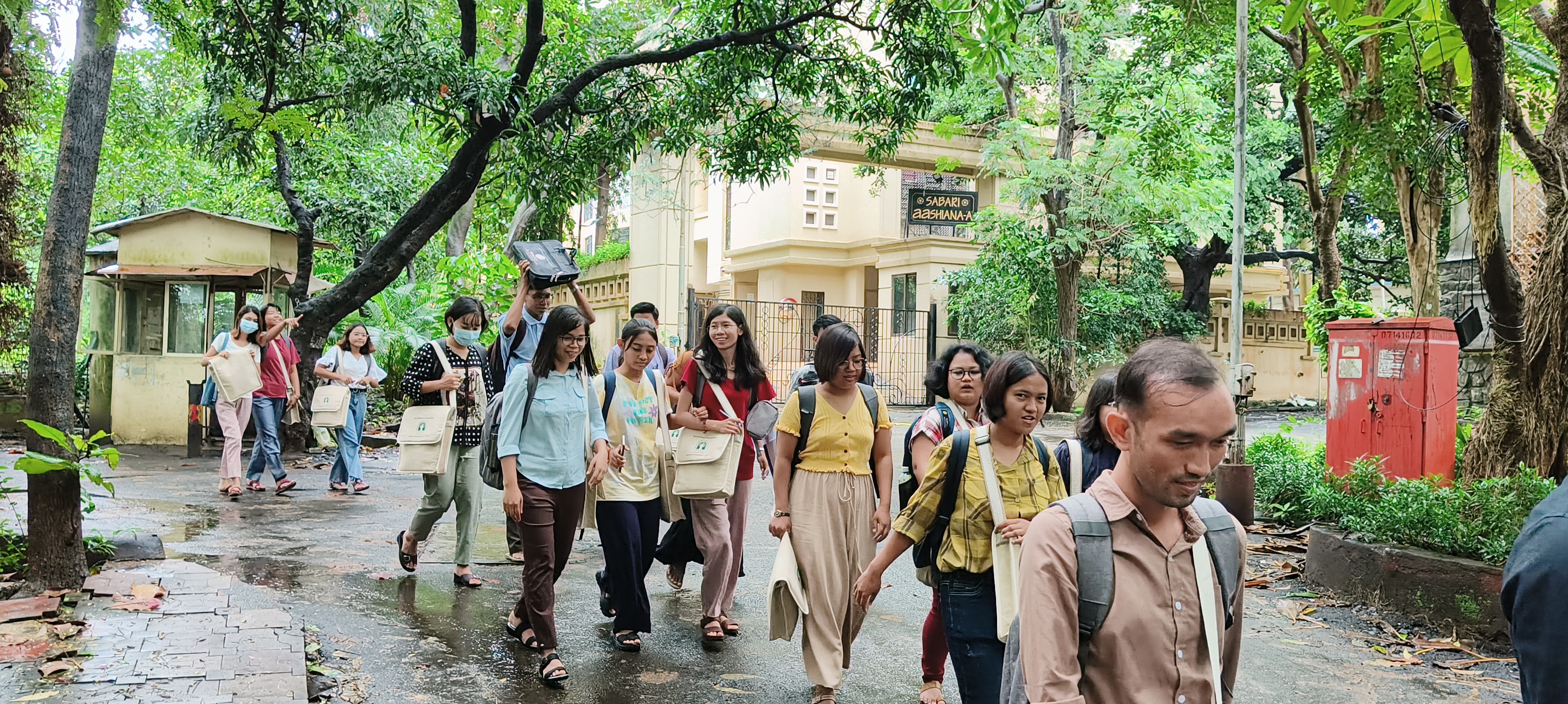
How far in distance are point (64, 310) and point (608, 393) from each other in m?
2.69

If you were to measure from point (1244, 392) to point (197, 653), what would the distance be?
8.74 meters

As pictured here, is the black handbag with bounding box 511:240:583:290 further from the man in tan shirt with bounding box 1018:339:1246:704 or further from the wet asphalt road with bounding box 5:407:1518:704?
the man in tan shirt with bounding box 1018:339:1246:704

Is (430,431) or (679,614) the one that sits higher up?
(430,431)

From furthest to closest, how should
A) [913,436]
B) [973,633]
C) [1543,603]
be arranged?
[913,436] → [973,633] → [1543,603]

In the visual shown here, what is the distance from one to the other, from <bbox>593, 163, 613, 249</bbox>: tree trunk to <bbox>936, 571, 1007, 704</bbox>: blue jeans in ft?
69.1

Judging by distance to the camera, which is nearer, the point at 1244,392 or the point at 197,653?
the point at 197,653

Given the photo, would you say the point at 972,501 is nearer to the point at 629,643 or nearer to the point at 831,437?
the point at 831,437

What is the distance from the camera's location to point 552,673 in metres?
5.23

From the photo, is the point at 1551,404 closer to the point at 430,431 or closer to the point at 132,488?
the point at 430,431

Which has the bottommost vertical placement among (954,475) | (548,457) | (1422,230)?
(548,457)

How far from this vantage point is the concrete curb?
21.5 ft

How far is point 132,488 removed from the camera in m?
11.1

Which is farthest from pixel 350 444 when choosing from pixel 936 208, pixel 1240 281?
pixel 936 208

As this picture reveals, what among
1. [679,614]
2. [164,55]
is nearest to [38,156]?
[164,55]
